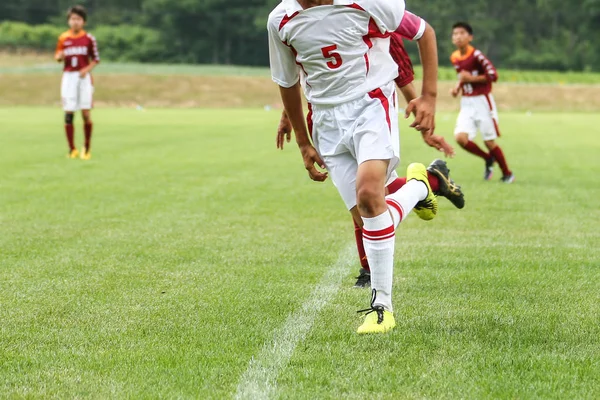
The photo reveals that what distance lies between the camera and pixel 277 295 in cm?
554

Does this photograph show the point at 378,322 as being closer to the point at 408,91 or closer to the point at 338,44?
the point at 338,44

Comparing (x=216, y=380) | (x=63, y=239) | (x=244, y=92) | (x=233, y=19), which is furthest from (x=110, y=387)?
(x=233, y=19)

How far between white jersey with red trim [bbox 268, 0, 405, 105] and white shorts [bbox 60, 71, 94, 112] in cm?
1196

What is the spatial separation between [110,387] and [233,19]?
260 ft

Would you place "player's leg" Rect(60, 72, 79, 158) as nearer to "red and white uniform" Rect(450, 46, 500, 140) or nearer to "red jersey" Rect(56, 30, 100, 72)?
"red jersey" Rect(56, 30, 100, 72)

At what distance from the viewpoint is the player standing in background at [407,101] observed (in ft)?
15.8

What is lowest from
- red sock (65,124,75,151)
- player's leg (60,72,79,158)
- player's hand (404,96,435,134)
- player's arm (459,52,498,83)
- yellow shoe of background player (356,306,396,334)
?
red sock (65,124,75,151)

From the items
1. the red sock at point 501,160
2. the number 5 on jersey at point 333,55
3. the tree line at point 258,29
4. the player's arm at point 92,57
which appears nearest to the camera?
the number 5 on jersey at point 333,55

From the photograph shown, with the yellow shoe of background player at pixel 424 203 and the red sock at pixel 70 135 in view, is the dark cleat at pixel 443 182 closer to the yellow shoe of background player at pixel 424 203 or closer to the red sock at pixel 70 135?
the yellow shoe of background player at pixel 424 203

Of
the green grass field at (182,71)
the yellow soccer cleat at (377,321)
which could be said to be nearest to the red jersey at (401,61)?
the yellow soccer cleat at (377,321)

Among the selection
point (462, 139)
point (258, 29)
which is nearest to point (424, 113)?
point (462, 139)

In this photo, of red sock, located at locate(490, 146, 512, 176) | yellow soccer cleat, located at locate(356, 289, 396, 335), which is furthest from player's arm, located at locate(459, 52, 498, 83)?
yellow soccer cleat, located at locate(356, 289, 396, 335)

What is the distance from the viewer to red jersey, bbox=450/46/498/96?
12.9 meters

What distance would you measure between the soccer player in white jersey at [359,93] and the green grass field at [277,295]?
502mm
